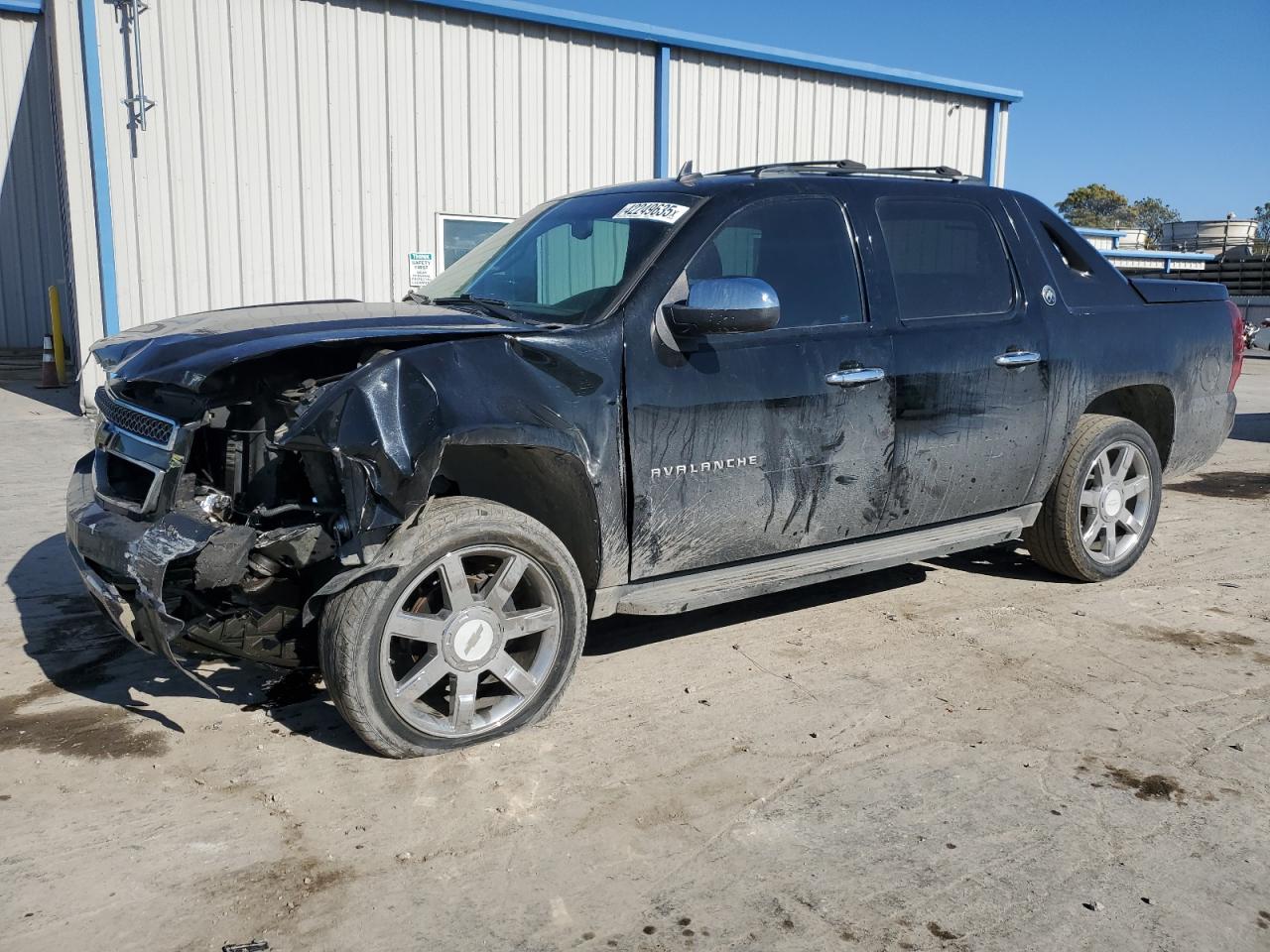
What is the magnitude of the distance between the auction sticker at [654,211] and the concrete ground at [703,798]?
177cm

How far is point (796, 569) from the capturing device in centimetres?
422

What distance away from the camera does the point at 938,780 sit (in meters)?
3.35

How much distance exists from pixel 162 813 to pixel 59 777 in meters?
0.46

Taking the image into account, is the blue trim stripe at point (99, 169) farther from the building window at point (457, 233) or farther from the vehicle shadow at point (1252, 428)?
the vehicle shadow at point (1252, 428)

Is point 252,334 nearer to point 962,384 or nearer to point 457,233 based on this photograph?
point 962,384

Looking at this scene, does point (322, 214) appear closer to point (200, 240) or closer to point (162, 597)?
point (200, 240)

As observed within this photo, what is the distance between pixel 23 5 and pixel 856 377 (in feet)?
48.1

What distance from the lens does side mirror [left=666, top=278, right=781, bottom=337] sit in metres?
3.69

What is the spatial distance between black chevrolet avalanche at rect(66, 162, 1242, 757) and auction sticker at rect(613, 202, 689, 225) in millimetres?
18

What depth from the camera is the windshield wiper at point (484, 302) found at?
13.2 feet

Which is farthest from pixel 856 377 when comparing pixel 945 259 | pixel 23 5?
pixel 23 5

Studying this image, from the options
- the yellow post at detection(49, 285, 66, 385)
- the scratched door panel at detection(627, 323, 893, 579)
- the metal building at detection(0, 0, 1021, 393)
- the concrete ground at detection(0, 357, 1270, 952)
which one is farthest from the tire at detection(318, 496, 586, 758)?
the yellow post at detection(49, 285, 66, 385)

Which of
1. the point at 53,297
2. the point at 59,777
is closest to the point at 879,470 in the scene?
the point at 59,777

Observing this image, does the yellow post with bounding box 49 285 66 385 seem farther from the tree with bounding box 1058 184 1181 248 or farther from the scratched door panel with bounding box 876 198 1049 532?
the tree with bounding box 1058 184 1181 248
